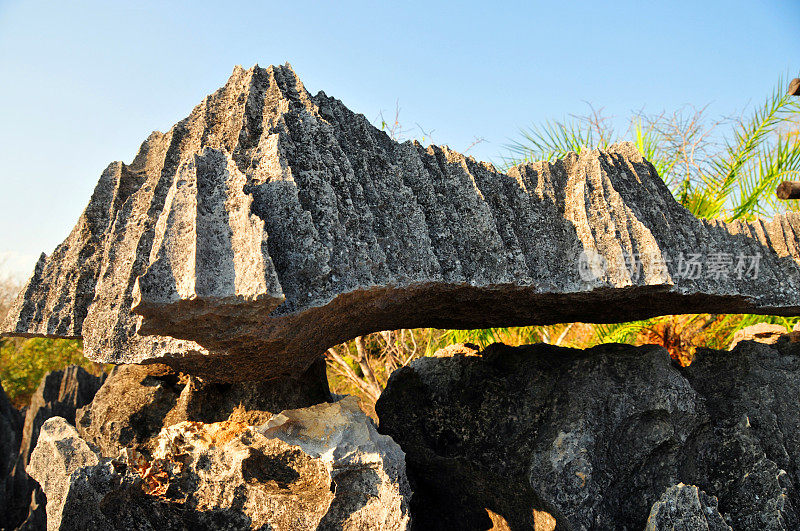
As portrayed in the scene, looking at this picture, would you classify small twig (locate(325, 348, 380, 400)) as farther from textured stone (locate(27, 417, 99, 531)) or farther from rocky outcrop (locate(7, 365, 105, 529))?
textured stone (locate(27, 417, 99, 531))

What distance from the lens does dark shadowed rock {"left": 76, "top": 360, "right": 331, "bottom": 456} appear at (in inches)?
103

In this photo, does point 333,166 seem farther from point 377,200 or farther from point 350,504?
point 350,504

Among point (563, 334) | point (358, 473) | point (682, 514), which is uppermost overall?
point (563, 334)

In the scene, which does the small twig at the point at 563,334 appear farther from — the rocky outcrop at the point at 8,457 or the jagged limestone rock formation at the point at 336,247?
the rocky outcrop at the point at 8,457

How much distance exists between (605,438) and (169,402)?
2086 mm

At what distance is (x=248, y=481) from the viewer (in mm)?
2125

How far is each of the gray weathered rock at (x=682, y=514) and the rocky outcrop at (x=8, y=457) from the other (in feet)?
12.5

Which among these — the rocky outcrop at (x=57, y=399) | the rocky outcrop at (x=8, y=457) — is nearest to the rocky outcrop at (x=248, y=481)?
the rocky outcrop at (x=8, y=457)

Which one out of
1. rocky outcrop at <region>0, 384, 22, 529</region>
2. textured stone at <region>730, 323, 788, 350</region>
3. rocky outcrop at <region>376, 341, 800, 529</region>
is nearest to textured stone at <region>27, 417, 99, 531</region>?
rocky outcrop at <region>376, 341, 800, 529</region>

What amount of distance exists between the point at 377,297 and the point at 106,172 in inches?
51.8

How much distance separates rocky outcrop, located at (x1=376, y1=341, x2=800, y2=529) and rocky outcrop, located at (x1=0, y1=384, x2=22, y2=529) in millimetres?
2648

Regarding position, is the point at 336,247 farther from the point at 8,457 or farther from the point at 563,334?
the point at 563,334

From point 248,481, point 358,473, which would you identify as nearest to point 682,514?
point 358,473

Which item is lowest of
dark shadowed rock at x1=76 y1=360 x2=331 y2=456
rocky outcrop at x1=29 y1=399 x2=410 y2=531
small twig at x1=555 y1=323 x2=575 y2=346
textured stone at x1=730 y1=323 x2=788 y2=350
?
rocky outcrop at x1=29 y1=399 x2=410 y2=531
